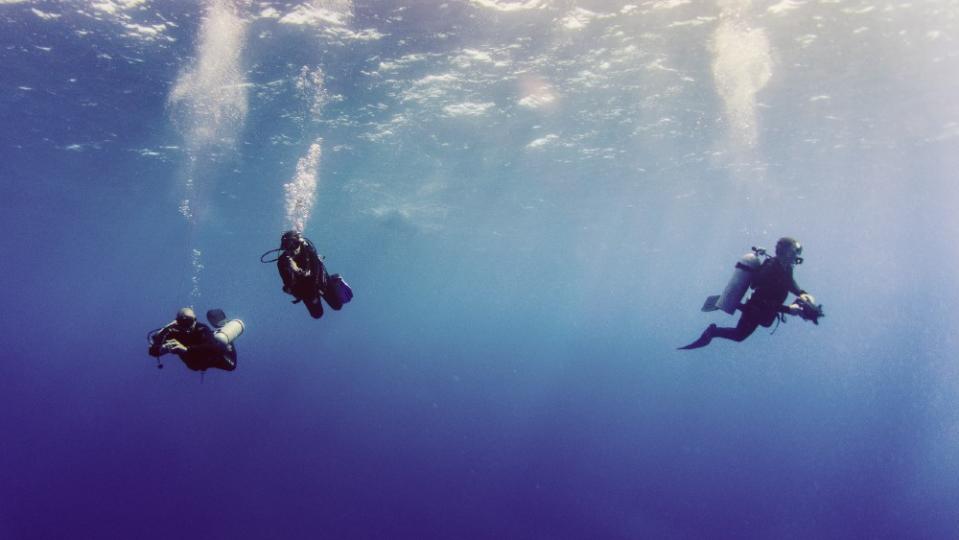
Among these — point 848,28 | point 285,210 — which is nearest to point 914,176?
point 848,28

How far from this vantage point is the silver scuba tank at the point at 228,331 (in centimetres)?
514

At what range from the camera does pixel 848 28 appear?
12969 millimetres

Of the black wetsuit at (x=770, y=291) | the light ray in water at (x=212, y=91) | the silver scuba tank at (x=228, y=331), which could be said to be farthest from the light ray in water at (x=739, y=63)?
the silver scuba tank at (x=228, y=331)

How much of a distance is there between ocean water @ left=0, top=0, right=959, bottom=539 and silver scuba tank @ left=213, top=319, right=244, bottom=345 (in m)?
9.17

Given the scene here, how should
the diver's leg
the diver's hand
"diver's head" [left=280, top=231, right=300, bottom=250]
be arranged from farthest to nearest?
the diver's leg < "diver's head" [left=280, top=231, right=300, bottom=250] < the diver's hand

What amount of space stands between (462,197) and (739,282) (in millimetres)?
27420

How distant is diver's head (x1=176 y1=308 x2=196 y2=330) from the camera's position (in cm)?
476

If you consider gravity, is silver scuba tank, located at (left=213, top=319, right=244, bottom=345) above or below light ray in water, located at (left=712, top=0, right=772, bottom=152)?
below

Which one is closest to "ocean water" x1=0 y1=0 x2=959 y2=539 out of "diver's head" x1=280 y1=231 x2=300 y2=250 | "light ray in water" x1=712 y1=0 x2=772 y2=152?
"light ray in water" x1=712 y1=0 x2=772 y2=152

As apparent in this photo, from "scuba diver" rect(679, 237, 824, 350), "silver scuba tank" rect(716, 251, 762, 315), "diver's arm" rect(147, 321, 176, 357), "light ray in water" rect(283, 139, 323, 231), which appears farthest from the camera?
"light ray in water" rect(283, 139, 323, 231)

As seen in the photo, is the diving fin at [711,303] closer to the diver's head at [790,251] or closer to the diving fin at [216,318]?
the diver's head at [790,251]

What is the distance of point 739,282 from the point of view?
618 cm

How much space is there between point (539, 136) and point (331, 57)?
34.4 ft

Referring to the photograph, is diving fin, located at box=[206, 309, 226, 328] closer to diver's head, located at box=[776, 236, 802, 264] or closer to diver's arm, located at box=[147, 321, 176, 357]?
diver's arm, located at box=[147, 321, 176, 357]
